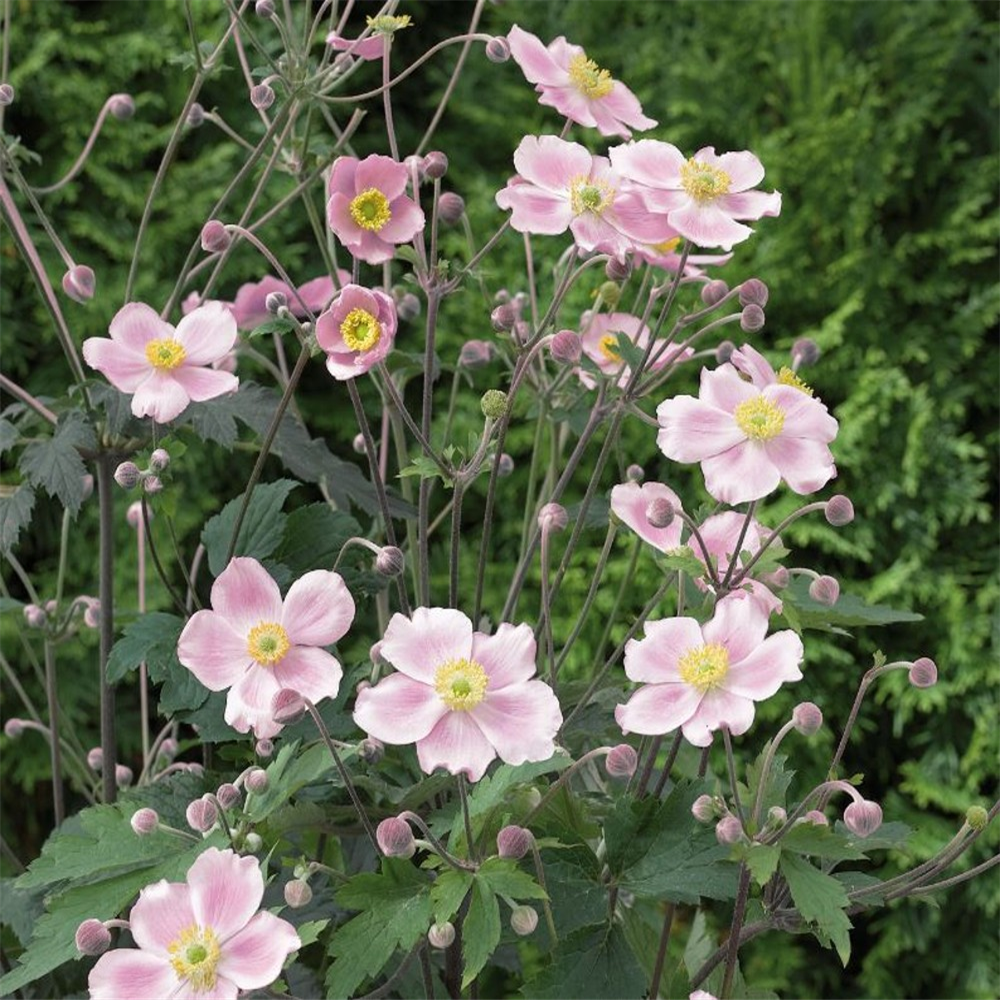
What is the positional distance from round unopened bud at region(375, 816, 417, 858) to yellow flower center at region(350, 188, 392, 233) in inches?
12.3

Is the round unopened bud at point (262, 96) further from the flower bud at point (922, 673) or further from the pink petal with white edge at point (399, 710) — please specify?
the flower bud at point (922, 673)

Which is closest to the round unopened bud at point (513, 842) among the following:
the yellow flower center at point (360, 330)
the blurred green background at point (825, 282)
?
the yellow flower center at point (360, 330)

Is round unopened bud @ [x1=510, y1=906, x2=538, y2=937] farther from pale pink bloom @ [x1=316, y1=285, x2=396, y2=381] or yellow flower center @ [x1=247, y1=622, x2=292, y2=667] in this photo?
pale pink bloom @ [x1=316, y1=285, x2=396, y2=381]

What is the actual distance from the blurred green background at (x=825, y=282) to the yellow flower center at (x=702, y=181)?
1098mm

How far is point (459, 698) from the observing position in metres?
0.64

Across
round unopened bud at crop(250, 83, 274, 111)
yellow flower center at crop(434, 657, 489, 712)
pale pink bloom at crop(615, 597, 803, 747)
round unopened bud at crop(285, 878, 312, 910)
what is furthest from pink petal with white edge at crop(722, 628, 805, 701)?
round unopened bud at crop(250, 83, 274, 111)

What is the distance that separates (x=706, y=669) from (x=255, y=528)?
0.34 meters

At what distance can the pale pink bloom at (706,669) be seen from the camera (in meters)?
0.65

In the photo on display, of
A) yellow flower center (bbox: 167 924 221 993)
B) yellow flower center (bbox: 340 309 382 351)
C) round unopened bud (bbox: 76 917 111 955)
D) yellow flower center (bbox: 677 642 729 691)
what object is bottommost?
round unopened bud (bbox: 76 917 111 955)

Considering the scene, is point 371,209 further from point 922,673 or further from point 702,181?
point 922,673

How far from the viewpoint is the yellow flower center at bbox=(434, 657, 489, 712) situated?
2.10 feet

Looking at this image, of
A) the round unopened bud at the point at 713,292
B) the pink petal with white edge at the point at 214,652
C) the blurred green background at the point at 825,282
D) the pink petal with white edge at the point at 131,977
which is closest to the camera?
the pink petal with white edge at the point at 131,977

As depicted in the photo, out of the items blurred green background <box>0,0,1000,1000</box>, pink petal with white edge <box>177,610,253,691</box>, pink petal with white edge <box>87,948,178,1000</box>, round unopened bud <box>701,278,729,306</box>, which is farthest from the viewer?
blurred green background <box>0,0,1000,1000</box>

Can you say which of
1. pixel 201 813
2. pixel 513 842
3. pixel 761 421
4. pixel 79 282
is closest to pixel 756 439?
pixel 761 421
